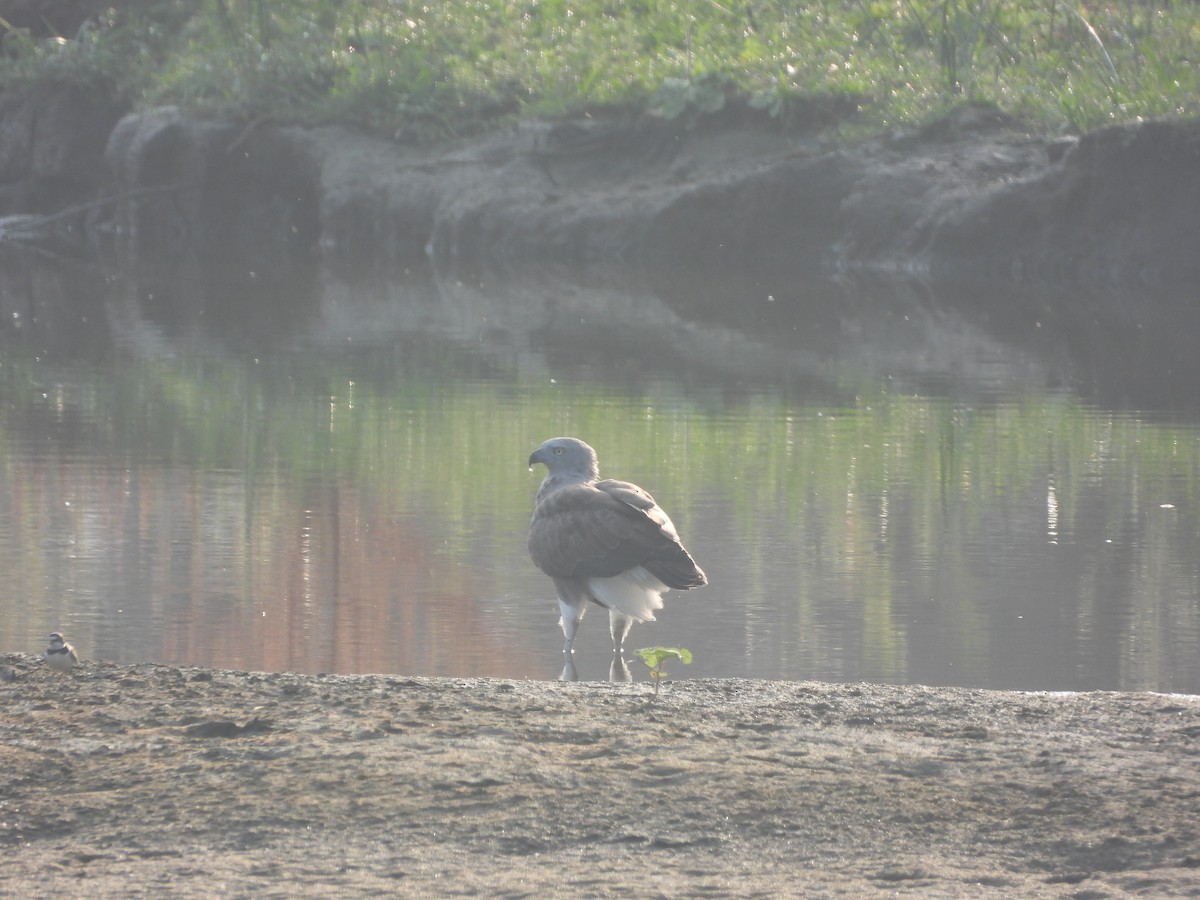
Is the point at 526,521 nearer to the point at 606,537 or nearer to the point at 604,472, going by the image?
the point at 604,472

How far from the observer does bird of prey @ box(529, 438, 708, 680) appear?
22.4ft

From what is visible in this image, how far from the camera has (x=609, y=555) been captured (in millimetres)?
6887

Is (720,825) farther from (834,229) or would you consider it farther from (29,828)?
(834,229)

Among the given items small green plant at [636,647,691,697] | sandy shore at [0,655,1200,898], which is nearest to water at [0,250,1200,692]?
small green plant at [636,647,691,697]

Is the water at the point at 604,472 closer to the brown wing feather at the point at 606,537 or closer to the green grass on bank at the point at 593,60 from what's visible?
the brown wing feather at the point at 606,537

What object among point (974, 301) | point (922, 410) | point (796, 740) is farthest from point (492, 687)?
point (974, 301)

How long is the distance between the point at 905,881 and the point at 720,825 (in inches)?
19.6

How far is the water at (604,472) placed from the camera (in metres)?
7.17

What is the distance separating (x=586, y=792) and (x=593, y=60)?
84.8ft

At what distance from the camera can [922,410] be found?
42.6ft

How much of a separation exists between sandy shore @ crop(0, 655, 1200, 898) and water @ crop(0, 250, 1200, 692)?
125 cm

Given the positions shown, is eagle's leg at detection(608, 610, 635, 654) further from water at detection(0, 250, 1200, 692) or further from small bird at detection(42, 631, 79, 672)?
small bird at detection(42, 631, 79, 672)

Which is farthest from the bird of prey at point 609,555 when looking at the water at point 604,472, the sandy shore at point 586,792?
the sandy shore at point 586,792

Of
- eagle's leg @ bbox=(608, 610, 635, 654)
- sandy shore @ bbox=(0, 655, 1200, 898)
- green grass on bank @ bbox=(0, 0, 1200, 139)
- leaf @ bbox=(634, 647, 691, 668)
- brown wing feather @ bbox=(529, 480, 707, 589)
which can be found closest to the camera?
sandy shore @ bbox=(0, 655, 1200, 898)
